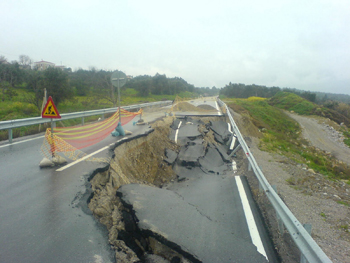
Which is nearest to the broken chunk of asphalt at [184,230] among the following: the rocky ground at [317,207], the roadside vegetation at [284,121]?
the rocky ground at [317,207]

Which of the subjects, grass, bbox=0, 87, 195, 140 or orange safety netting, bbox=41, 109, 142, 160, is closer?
orange safety netting, bbox=41, 109, 142, 160

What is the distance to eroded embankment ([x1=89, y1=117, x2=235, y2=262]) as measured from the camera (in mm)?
3258

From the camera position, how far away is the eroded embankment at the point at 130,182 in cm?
326

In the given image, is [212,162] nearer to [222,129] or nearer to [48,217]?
[222,129]

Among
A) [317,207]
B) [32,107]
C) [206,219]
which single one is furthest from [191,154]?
[32,107]

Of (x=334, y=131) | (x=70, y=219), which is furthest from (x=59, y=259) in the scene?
(x=334, y=131)

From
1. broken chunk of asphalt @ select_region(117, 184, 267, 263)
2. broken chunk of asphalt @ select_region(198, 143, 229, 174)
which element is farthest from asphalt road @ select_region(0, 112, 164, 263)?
broken chunk of asphalt @ select_region(198, 143, 229, 174)

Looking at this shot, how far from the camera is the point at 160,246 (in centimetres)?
335

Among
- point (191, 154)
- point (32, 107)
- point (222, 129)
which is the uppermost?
point (32, 107)

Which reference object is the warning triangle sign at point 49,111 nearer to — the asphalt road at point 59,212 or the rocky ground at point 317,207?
the asphalt road at point 59,212

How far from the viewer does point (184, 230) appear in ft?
11.9

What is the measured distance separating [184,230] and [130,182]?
3.34 m

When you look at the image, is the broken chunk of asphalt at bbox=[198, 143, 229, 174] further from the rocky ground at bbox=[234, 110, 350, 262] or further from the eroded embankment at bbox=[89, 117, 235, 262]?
the rocky ground at bbox=[234, 110, 350, 262]

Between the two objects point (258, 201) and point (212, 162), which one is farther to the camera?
point (212, 162)
